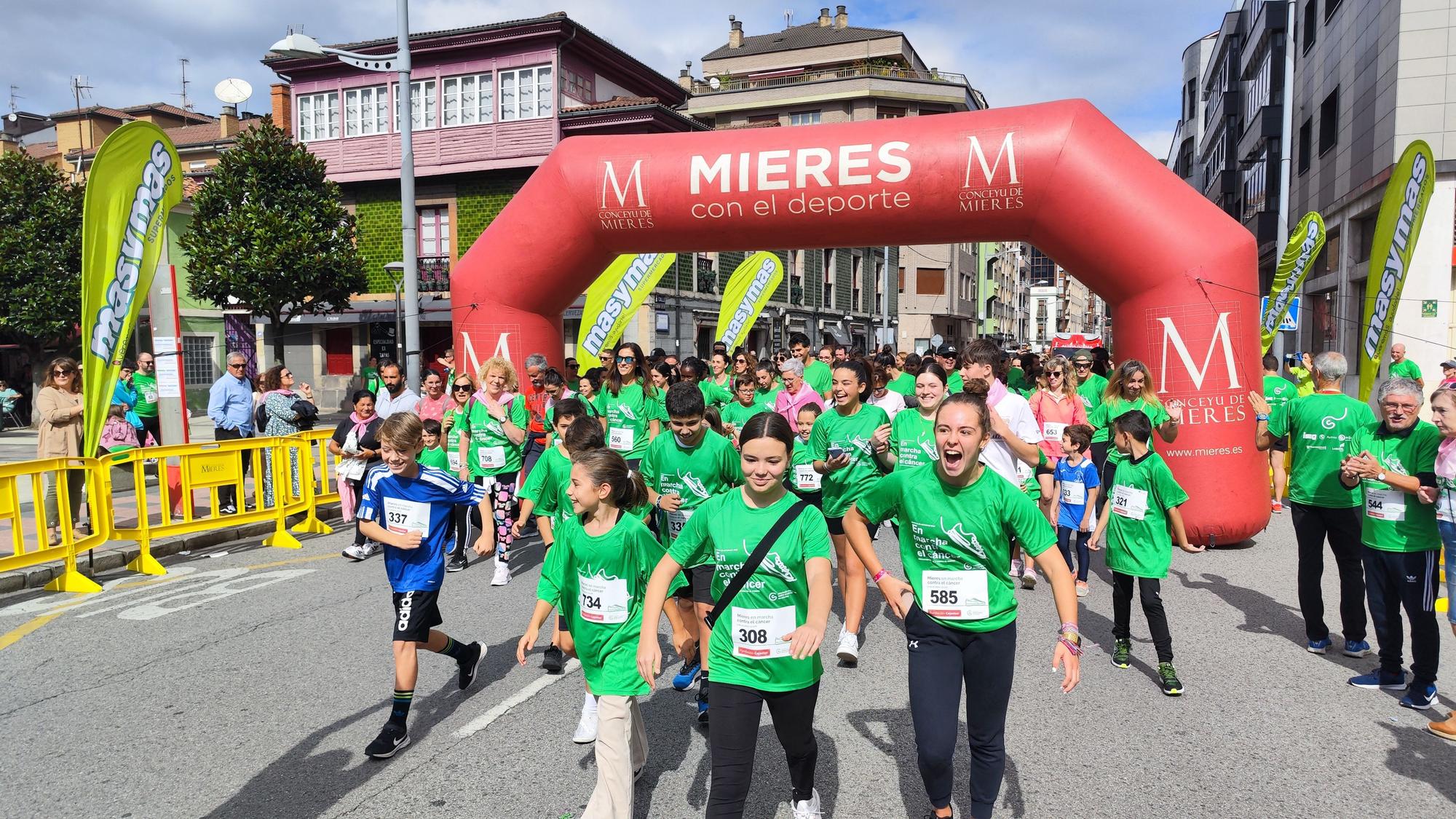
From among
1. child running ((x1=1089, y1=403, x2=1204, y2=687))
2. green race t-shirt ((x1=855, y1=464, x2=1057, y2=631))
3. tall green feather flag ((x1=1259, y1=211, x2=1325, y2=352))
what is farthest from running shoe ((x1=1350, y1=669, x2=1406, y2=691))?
tall green feather flag ((x1=1259, y1=211, x2=1325, y2=352))

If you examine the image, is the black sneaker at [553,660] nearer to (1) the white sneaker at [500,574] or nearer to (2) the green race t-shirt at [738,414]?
(1) the white sneaker at [500,574]

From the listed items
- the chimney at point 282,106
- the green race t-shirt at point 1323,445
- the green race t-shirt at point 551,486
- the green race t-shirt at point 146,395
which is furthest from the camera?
the chimney at point 282,106

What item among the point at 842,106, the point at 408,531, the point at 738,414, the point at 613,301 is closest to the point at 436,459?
the point at 408,531

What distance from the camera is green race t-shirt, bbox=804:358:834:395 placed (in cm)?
1098

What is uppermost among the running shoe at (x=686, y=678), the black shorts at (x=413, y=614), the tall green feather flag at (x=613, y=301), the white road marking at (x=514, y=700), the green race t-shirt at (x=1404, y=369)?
the tall green feather flag at (x=613, y=301)

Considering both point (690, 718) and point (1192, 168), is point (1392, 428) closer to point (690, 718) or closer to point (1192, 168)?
point (690, 718)

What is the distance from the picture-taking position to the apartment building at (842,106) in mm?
39719

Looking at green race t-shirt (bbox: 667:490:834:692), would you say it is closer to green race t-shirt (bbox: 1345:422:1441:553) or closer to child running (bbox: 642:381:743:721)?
child running (bbox: 642:381:743:721)

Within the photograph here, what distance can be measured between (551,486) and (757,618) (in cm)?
244

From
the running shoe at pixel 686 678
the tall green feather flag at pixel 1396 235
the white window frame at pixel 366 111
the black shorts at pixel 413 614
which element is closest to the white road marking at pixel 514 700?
the black shorts at pixel 413 614

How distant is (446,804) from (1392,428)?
A: 493cm

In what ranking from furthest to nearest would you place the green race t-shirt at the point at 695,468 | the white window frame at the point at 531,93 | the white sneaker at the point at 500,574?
1. the white window frame at the point at 531,93
2. the white sneaker at the point at 500,574
3. the green race t-shirt at the point at 695,468

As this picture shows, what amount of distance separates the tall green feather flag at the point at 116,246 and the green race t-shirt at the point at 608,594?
6264mm

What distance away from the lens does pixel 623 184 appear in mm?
9602
